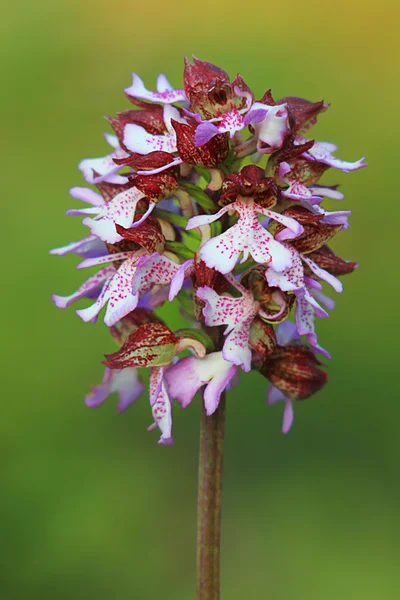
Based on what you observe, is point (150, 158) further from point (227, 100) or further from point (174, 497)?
point (174, 497)

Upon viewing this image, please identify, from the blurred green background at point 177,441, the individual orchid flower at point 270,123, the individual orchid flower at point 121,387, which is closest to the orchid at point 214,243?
the individual orchid flower at point 270,123

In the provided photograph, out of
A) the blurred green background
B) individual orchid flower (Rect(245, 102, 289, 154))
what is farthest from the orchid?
the blurred green background

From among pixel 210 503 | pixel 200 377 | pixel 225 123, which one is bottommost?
pixel 210 503

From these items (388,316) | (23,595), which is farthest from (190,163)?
(388,316)

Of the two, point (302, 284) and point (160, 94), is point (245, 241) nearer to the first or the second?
point (302, 284)

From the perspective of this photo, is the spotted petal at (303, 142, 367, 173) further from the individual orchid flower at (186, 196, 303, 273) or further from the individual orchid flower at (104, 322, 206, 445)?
the individual orchid flower at (104, 322, 206, 445)

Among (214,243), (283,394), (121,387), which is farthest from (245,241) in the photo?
(121,387)

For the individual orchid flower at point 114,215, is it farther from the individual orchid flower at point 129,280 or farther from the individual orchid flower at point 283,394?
the individual orchid flower at point 283,394
